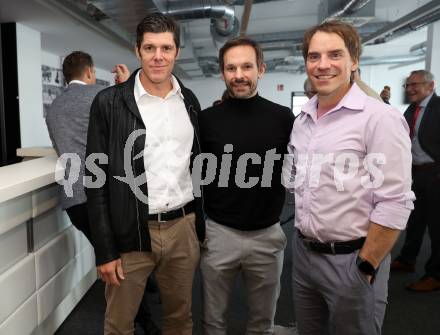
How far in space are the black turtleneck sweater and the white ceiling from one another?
310 centimetres

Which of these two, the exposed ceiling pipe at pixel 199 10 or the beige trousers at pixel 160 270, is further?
the exposed ceiling pipe at pixel 199 10

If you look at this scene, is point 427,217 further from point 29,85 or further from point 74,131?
point 29,85

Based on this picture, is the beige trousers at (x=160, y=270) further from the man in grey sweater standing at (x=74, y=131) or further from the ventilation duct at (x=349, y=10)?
the ventilation duct at (x=349, y=10)

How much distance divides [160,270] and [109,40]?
15.6 feet

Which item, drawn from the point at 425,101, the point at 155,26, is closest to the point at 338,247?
the point at 155,26

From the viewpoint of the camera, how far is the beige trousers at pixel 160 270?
1506 millimetres

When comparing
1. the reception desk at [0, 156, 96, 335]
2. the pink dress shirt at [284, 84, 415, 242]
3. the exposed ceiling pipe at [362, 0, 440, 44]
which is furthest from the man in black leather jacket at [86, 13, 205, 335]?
the exposed ceiling pipe at [362, 0, 440, 44]

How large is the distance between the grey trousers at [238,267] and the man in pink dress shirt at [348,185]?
0.35 metres

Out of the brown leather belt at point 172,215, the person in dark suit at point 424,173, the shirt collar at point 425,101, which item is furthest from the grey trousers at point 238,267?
the shirt collar at point 425,101

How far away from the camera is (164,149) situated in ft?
4.88

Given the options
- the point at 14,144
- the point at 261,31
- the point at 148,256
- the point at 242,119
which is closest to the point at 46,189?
the point at 148,256

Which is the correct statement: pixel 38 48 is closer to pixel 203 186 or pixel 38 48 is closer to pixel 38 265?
pixel 38 265

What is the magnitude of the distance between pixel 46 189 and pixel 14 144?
311 centimetres

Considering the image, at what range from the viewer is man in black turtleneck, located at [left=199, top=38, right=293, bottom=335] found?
1.58 metres
